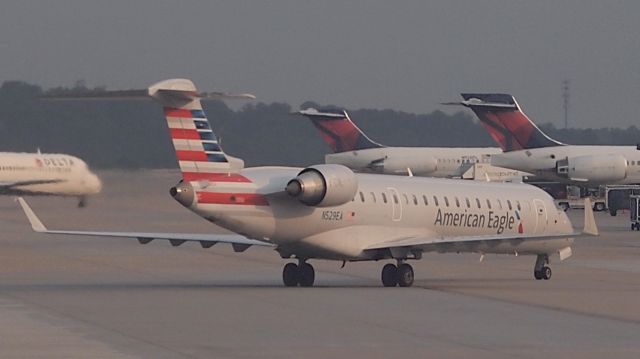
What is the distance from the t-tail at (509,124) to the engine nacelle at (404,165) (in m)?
20.1

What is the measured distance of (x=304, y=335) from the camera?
2003 centimetres

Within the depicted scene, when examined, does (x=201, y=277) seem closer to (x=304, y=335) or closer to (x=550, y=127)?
(x=304, y=335)

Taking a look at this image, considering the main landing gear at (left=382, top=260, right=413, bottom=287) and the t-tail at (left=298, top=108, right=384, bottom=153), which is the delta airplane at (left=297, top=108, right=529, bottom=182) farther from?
the main landing gear at (left=382, top=260, right=413, bottom=287)

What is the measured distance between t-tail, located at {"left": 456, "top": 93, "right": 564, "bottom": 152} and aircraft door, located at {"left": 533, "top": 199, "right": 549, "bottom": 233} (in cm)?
5086

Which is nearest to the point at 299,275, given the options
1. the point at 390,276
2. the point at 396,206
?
the point at 390,276

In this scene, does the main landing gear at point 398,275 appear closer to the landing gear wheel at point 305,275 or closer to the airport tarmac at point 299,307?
the airport tarmac at point 299,307

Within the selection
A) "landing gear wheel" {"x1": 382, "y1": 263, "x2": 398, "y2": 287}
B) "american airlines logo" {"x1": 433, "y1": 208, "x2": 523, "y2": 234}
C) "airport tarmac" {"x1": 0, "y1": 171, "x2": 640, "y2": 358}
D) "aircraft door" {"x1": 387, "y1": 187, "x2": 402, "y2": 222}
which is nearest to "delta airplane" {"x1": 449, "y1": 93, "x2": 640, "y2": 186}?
"airport tarmac" {"x1": 0, "y1": 171, "x2": 640, "y2": 358}

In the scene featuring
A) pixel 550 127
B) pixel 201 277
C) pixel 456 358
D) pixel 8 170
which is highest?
pixel 550 127

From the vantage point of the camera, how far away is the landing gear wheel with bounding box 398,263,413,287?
29.1 meters

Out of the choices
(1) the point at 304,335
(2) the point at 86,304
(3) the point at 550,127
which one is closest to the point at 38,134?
(2) the point at 86,304

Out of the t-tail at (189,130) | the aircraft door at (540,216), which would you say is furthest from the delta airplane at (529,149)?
the t-tail at (189,130)

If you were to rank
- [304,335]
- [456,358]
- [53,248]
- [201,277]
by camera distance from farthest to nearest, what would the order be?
[53,248] < [201,277] < [304,335] < [456,358]

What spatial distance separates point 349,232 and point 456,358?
449 inches

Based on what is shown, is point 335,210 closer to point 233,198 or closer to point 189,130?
point 233,198
